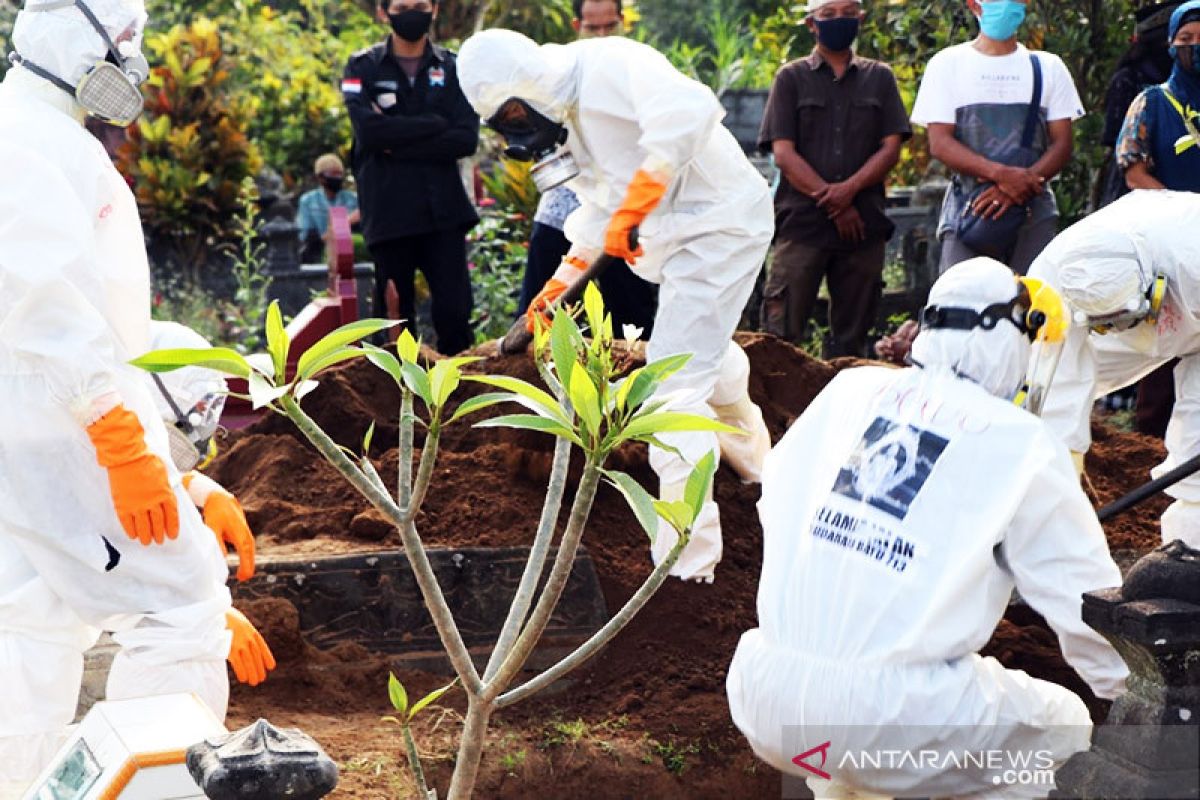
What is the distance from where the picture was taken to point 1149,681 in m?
3.18

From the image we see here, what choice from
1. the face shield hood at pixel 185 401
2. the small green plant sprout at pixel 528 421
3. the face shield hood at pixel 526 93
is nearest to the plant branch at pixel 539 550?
the small green plant sprout at pixel 528 421

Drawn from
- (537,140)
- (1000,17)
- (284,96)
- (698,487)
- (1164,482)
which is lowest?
(1164,482)

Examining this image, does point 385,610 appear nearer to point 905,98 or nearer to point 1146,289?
point 1146,289

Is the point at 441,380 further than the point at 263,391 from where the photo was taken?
Yes

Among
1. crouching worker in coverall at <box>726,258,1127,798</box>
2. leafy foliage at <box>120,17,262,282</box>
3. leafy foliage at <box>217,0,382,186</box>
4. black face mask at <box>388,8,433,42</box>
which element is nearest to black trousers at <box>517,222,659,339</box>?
black face mask at <box>388,8,433,42</box>

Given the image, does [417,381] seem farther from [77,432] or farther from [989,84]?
[989,84]

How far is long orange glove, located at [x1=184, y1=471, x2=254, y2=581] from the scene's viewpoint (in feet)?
15.8

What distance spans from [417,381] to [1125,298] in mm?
2664

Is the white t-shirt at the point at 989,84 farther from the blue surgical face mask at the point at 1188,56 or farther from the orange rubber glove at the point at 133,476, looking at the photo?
the orange rubber glove at the point at 133,476

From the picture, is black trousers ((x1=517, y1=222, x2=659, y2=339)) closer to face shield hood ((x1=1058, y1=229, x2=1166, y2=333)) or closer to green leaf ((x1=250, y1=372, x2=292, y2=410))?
face shield hood ((x1=1058, y1=229, x2=1166, y2=333))

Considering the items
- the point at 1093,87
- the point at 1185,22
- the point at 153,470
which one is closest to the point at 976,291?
the point at 153,470

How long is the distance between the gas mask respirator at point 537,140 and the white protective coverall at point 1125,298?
1698mm

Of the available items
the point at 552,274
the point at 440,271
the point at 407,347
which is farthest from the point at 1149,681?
the point at 440,271

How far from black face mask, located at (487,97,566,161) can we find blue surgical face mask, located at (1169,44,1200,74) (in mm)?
2380
